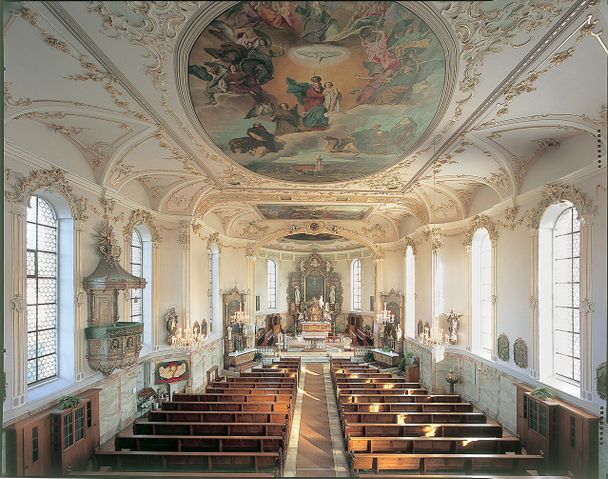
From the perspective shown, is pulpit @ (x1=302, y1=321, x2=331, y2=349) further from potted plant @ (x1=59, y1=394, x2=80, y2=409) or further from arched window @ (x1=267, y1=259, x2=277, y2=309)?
potted plant @ (x1=59, y1=394, x2=80, y2=409)

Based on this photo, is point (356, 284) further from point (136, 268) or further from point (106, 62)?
point (106, 62)

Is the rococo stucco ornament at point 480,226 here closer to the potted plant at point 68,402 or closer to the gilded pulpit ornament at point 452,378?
the gilded pulpit ornament at point 452,378

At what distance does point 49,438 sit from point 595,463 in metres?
12.6

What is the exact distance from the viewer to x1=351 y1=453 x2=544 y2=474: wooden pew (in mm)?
9156

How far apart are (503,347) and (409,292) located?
9.60 meters

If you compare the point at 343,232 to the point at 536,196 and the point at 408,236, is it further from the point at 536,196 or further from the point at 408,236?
the point at 536,196

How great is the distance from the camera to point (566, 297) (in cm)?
1110

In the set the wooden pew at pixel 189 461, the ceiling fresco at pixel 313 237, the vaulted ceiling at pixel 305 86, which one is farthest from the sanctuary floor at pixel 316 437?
the ceiling fresco at pixel 313 237

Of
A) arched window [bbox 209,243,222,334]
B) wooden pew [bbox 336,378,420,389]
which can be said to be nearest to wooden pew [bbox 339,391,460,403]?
wooden pew [bbox 336,378,420,389]

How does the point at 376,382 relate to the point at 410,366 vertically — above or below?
above

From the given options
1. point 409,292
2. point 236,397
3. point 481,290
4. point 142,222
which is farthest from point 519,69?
point 409,292

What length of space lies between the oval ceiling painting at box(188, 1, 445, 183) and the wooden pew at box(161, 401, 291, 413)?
27.4 ft

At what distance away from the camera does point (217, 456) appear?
973 centimetres

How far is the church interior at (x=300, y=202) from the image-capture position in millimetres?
5910
